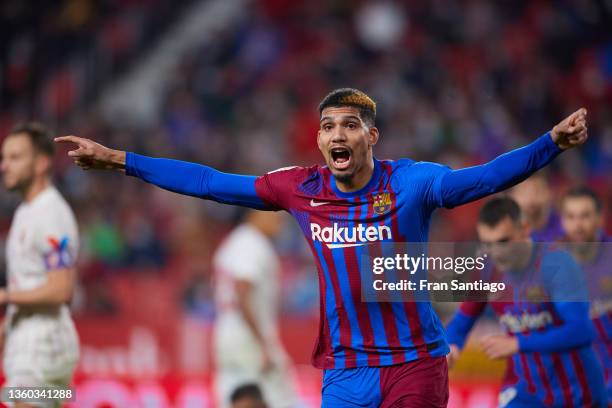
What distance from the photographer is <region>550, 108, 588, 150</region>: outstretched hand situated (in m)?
4.62

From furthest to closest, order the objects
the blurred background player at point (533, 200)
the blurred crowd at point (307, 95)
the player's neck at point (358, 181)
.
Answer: the blurred crowd at point (307, 95)
the blurred background player at point (533, 200)
the player's neck at point (358, 181)

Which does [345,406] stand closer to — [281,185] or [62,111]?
[281,185]

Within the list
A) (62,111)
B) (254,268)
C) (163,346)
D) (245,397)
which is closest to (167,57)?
(62,111)

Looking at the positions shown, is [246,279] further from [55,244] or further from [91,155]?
[91,155]

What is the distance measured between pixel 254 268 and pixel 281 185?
13.0 feet

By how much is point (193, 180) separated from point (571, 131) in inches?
76.0

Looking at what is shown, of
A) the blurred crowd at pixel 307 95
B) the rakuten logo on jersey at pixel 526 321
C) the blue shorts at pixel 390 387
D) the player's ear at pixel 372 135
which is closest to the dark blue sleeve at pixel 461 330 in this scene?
the rakuten logo on jersey at pixel 526 321

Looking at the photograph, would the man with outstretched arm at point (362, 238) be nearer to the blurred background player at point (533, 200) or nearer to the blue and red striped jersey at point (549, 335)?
the blue and red striped jersey at point (549, 335)

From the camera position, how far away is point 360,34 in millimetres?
→ 18359

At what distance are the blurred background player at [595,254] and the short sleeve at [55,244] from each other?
3.28 meters

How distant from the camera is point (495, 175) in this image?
482 centimetres

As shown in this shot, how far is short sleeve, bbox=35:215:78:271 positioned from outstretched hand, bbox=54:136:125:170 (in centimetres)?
119

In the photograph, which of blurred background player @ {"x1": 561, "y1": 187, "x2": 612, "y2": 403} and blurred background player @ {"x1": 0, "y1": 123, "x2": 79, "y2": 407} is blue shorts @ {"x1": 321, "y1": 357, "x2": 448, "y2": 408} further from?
blurred background player @ {"x1": 561, "y1": 187, "x2": 612, "y2": 403}

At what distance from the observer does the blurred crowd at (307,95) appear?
575 inches
